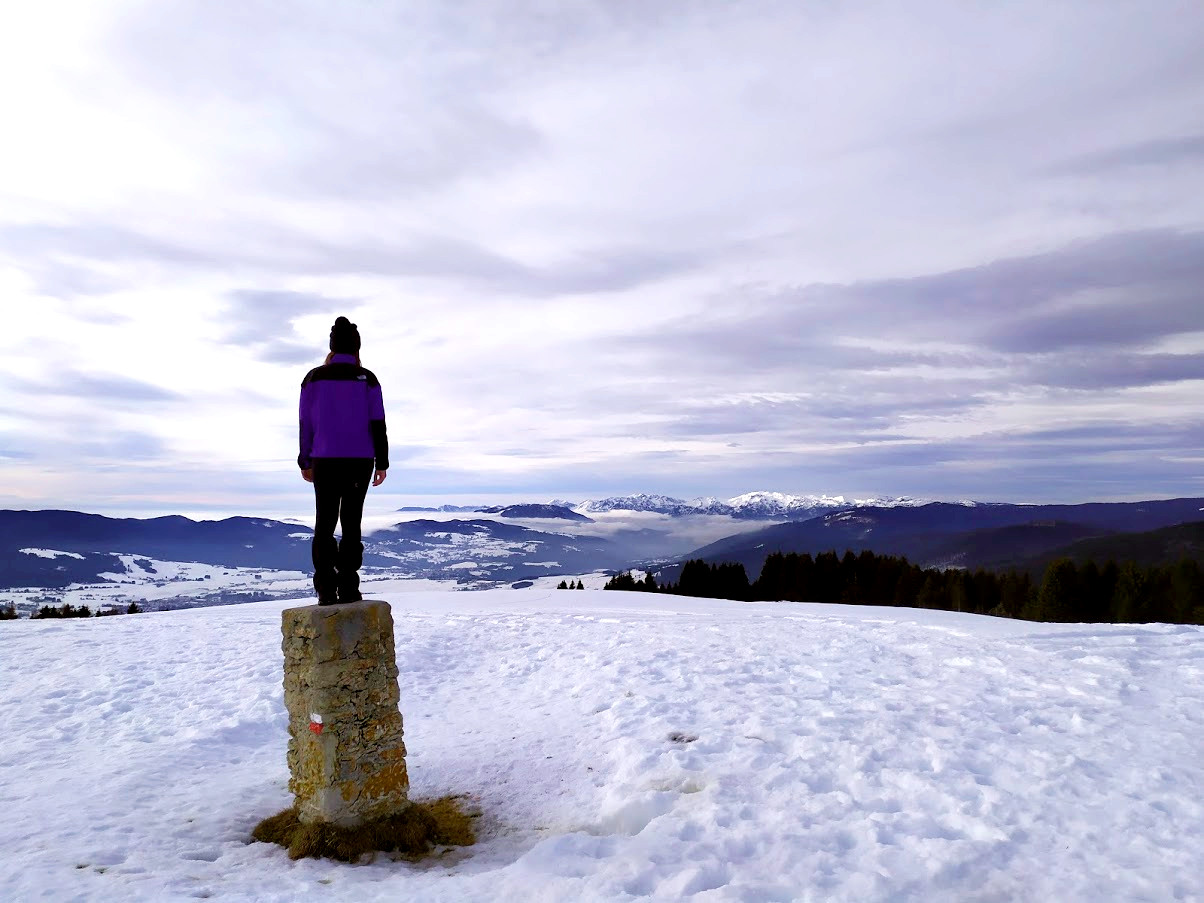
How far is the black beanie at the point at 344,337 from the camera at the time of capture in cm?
753

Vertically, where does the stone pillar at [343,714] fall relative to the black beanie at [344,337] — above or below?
below

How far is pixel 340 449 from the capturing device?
7.38m

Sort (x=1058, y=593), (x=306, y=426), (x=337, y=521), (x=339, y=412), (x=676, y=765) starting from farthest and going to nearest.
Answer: (x=1058, y=593) → (x=676, y=765) → (x=337, y=521) → (x=306, y=426) → (x=339, y=412)

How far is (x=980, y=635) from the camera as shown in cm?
1413

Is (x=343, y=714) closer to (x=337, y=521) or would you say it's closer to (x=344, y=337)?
(x=337, y=521)

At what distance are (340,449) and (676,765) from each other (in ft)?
16.6

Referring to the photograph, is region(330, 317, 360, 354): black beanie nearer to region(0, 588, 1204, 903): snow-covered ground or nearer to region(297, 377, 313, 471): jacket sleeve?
region(297, 377, 313, 471): jacket sleeve

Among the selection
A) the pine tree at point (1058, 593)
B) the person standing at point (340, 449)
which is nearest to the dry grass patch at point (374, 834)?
the person standing at point (340, 449)

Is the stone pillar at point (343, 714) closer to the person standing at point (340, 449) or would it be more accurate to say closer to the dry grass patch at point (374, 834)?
the dry grass patch at point (374, 834)

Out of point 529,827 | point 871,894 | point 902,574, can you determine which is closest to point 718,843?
point 871,894

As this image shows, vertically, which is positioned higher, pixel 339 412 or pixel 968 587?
pixel 339 412

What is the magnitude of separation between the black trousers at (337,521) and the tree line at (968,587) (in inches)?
1769

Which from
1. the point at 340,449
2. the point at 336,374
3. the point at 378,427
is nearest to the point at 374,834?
the point at 340,449

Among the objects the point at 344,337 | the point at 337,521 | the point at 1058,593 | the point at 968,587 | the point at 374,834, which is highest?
the point at 344,337
